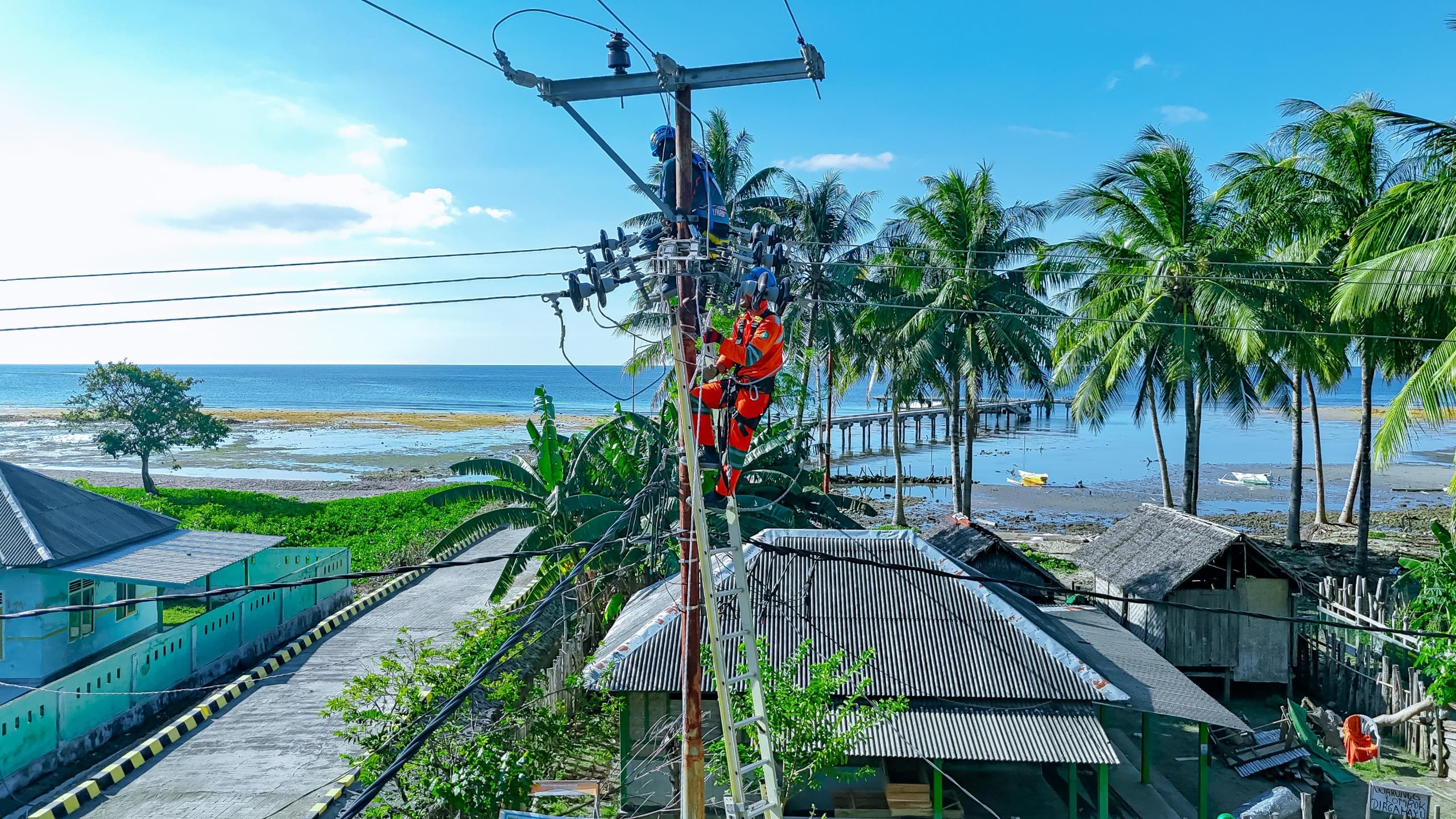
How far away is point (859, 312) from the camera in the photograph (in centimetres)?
3128

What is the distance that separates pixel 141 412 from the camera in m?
40.5

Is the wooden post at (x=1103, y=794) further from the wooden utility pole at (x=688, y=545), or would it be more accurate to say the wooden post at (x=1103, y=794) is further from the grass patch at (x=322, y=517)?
the grass patch at (x=322, y=517)

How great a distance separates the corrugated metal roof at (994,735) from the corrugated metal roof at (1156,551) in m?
6.59

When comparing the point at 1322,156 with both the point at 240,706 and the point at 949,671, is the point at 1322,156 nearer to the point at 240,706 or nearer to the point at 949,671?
the point at 949,671

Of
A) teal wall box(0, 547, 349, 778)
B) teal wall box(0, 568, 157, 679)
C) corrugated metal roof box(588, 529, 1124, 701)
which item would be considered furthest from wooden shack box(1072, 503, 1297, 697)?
teal wall box(0, 568, 157, 679)

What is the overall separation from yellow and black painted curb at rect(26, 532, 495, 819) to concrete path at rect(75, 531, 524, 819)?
0.49 ft

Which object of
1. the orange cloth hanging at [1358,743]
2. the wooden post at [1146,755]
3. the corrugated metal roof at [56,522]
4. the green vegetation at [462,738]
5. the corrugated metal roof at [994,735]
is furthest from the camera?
the corrugated metal roof at [56,522]

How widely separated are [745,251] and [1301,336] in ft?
69.8

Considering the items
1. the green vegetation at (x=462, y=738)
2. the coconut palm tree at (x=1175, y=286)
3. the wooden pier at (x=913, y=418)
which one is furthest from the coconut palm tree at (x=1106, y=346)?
the wooden pier at (x=913, y=418)

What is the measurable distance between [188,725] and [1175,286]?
79.9ft

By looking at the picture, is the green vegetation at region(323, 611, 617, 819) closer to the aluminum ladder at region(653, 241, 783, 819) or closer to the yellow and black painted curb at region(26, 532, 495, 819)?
the yellow and black painted curb at region(26, 532, 495, 819)

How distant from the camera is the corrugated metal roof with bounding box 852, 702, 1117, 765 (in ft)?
36.3

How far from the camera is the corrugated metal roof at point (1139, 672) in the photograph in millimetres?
12211

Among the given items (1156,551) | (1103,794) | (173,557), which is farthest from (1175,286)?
(173,557)
